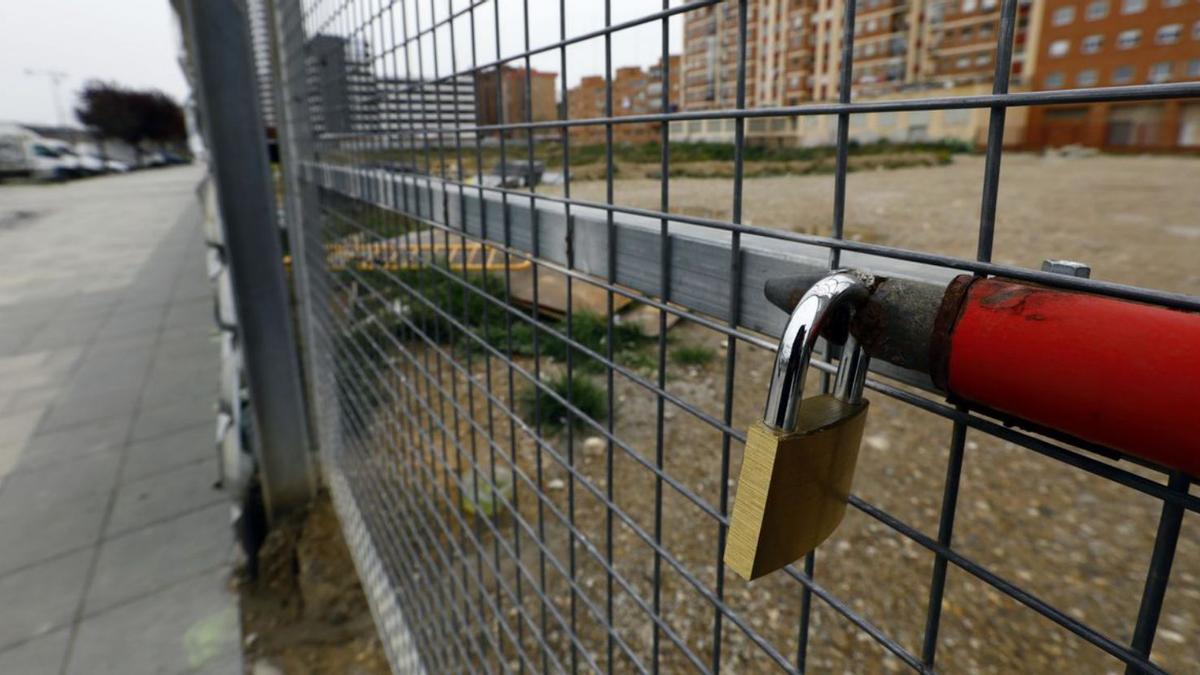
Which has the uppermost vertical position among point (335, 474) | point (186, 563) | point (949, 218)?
point (949, 218)

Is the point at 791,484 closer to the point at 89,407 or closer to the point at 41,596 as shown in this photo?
the point at 41,596

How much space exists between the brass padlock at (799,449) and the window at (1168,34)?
0.92 feet

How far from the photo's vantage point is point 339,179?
7.60ft

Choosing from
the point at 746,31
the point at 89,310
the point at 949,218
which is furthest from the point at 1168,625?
the point at 89,310

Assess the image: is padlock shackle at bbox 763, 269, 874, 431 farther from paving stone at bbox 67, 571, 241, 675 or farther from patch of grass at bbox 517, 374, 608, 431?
patch of grass at bbox 517, 374, 608, 431

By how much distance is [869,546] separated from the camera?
2877 mm

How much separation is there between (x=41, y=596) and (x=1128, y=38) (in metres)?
4.16

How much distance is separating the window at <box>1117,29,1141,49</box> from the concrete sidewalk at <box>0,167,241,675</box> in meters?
3.17

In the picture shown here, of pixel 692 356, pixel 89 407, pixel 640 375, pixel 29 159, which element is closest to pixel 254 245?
pixel 640 375

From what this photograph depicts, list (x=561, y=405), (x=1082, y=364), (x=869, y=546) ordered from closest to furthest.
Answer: (x=1082, y=364), (x=869, y=546), (x=561, y=405)

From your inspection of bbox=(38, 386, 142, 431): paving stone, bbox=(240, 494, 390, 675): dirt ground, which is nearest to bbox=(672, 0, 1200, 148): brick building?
→ bbox=(240, 494, 390, 675): dirt ground

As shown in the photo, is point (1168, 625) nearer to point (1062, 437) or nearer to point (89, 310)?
point (1062, 437)

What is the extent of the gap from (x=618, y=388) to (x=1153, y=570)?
4102 mm

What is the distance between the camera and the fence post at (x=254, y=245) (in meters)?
2.61
